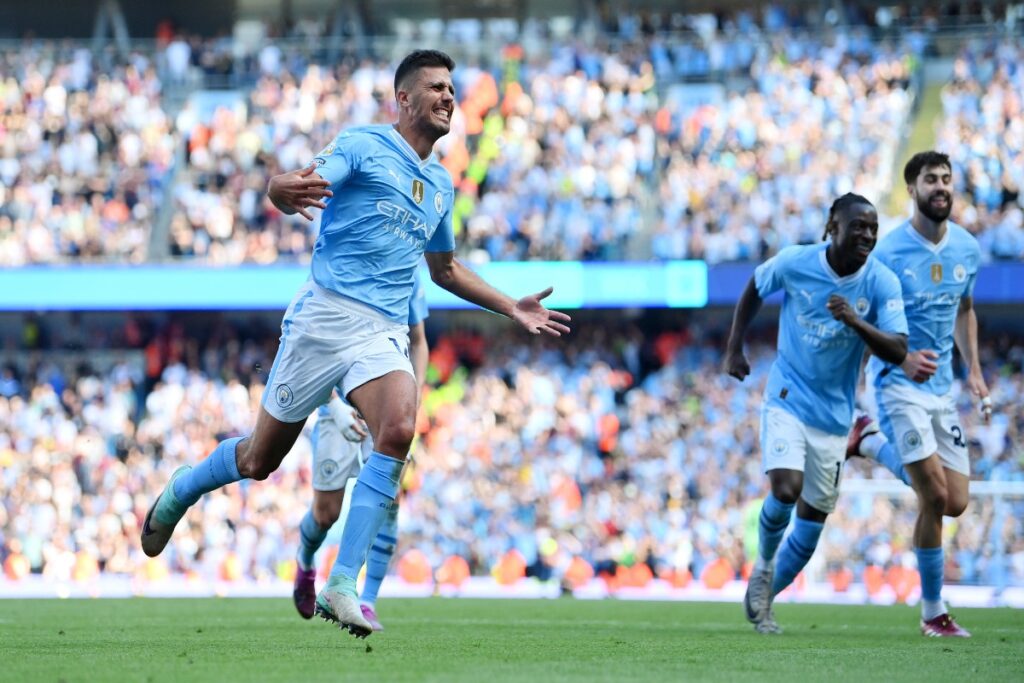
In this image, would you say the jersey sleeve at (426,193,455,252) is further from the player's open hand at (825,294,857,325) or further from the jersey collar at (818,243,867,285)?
the jersey collar at (818,243,867,285)

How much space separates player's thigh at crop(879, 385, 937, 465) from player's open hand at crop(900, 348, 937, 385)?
0.46 metres

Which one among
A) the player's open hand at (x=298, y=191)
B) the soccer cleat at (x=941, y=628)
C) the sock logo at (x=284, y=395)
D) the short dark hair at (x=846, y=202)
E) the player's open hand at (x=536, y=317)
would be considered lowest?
the soccer cleat at (x=941, y=628)

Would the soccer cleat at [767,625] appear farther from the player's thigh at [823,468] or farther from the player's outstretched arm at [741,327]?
the player's outstretched arm at [741,327]

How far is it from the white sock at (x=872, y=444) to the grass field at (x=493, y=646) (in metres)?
1.18

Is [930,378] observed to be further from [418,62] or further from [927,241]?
[418,62]

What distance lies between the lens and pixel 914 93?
25.6m

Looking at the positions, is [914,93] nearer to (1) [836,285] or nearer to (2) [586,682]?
(1) [836,285]

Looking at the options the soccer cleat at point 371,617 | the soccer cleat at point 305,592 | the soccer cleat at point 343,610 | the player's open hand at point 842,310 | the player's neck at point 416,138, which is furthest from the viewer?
the soccer cleat at point 305,592

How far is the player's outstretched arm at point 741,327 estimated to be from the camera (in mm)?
9734

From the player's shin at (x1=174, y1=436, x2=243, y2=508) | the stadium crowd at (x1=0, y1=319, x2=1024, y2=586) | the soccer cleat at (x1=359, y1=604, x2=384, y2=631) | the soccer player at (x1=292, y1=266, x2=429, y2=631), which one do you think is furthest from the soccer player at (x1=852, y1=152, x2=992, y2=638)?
the stadium crowd at (x1=0, y1=319, x2=1024, y2=586)

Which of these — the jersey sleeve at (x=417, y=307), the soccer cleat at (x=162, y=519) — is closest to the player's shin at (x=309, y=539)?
the jersey sleeve at (x=417, y=307)

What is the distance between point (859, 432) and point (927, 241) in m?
1.38

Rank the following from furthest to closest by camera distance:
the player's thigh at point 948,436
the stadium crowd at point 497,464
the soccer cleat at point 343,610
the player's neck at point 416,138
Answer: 1. the stadium crowd at point 497,464
2. the player's thigh at point 948,436
3. the player's neck at point 416,138
4. the soccer cleat at point 343,610

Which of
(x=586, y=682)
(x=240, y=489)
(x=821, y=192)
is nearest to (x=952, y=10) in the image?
(x=821, y=192)
